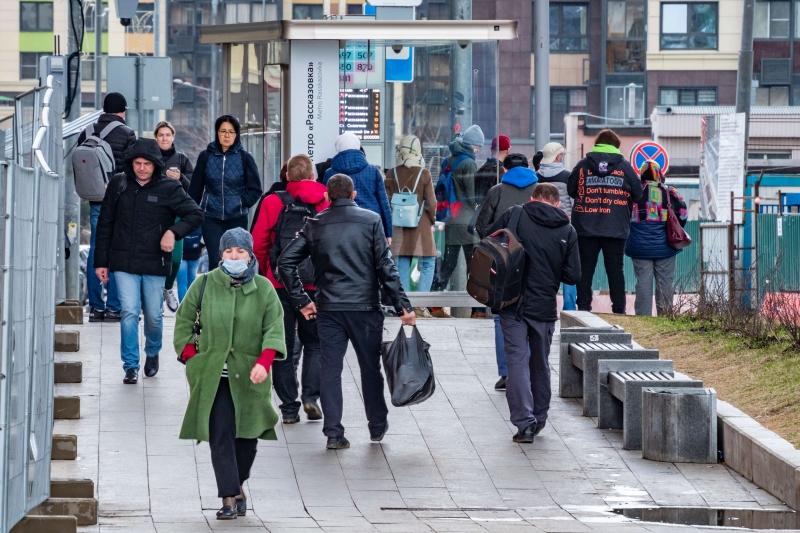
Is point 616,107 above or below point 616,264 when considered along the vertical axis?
above

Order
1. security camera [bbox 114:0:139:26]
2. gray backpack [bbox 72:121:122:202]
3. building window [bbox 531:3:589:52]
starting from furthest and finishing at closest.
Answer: building window [bbox 531:3:589:52] < security camera [bbox 114:0:139:26] < gray backpack [bbox 72:121:122:202]

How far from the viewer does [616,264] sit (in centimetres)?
1404

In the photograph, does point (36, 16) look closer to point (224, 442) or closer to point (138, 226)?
point (138, 226)

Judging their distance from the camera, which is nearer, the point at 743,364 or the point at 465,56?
the point at 743,364

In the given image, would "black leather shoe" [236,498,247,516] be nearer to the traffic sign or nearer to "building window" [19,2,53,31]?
A: the traffic sign

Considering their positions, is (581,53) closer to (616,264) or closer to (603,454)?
(616,264)

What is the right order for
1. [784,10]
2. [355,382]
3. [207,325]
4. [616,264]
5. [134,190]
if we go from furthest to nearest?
[784,10], [616,264], [355,382], [134,190], [207,325]

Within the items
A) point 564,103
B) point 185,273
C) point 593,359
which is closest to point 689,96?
point 564,103

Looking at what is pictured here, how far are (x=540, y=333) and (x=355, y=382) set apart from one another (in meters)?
2.15

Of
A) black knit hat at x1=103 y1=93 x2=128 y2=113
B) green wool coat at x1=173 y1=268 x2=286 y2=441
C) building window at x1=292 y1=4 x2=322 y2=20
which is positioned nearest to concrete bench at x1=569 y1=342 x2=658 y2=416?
green wool coat at x1=173 y1=268 x2=286 y2=441

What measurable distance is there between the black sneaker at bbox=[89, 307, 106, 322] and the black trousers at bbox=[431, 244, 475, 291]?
332 centimetres

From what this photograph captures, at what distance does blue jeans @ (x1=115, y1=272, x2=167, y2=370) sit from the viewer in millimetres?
10742

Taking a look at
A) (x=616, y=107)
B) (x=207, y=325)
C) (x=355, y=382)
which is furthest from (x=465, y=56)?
(x=616, y=107)

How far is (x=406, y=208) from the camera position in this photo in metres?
14.5
